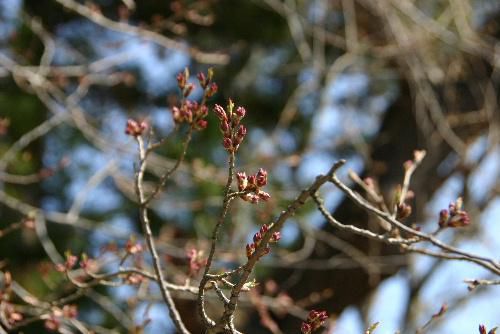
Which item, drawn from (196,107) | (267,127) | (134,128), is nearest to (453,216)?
(196,107)

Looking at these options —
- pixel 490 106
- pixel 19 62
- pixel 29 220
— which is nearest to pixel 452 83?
pixel 490 106

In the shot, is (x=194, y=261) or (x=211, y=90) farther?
(x=194, y=261)

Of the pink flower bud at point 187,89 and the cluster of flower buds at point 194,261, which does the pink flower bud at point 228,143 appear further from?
the cluster of flower buds at point 194,261

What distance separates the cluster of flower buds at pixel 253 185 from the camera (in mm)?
1039

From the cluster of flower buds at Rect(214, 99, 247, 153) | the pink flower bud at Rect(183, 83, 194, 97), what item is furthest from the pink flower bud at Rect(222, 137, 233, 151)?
the pink flower bud at Rect(183, 83, 194, 97)

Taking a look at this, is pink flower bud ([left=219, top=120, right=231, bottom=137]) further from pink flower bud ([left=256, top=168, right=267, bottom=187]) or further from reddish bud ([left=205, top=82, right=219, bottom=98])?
reddish bud ([left=205, top=82, right=219, bottom=98])

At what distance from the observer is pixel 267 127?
4.89 m

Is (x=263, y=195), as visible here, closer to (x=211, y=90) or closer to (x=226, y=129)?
(x=226, y=129)

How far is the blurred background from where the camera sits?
3.28 metres

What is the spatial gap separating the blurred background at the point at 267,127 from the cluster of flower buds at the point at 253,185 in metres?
1.61

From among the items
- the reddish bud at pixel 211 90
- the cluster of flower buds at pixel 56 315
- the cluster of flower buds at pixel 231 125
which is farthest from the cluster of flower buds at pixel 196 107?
the cluster of flower buds at pixel 56 315

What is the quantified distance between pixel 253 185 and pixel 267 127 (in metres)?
3.86

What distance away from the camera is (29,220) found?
184 centimetres

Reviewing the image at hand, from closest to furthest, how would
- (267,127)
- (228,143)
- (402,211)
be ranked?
(228,143)
(402,211)
(267,127)
